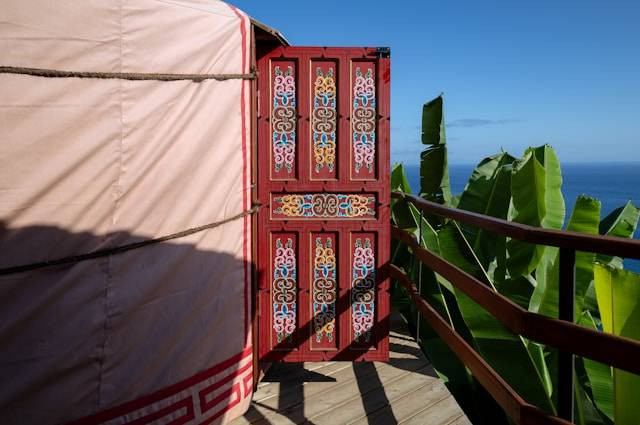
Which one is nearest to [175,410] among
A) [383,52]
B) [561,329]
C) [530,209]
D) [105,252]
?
[105,252]

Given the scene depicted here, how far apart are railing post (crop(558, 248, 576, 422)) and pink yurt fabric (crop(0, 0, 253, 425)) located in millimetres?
1443

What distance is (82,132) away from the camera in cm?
180

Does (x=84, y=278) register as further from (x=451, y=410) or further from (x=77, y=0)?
(x=451, y=410)

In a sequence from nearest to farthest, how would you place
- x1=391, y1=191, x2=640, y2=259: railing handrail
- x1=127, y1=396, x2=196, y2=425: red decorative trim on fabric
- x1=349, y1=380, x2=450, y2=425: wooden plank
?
x1=391, y1=191, x2=640, y2=259: railing handrail < x1=127, y1=396, x2=196, y2=425: red decorative trim on fabric < x1=349, y1=380, x2=450, y2=425: wooden plank

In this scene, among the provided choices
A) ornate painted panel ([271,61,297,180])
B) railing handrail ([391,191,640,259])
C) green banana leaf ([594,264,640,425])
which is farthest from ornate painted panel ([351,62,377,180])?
green banana leaf ([594,264,640,425])

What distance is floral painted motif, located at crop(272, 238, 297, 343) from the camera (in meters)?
2.89

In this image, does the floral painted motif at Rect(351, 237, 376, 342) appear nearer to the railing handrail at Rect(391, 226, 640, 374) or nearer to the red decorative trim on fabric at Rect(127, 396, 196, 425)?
the railing handrail at Rect(391, 226, 640, 374)

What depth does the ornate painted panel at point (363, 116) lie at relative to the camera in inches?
111

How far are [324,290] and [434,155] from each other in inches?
85.2

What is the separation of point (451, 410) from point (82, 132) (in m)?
2.06

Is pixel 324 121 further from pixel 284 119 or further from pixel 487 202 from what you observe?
pixel 487 202

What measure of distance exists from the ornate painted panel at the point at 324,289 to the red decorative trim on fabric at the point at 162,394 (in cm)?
51

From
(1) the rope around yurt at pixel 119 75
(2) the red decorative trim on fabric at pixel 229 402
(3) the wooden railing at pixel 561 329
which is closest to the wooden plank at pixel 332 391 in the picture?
(2) the red decorative trim on fabric at pixel 229 402

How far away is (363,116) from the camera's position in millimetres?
2836
